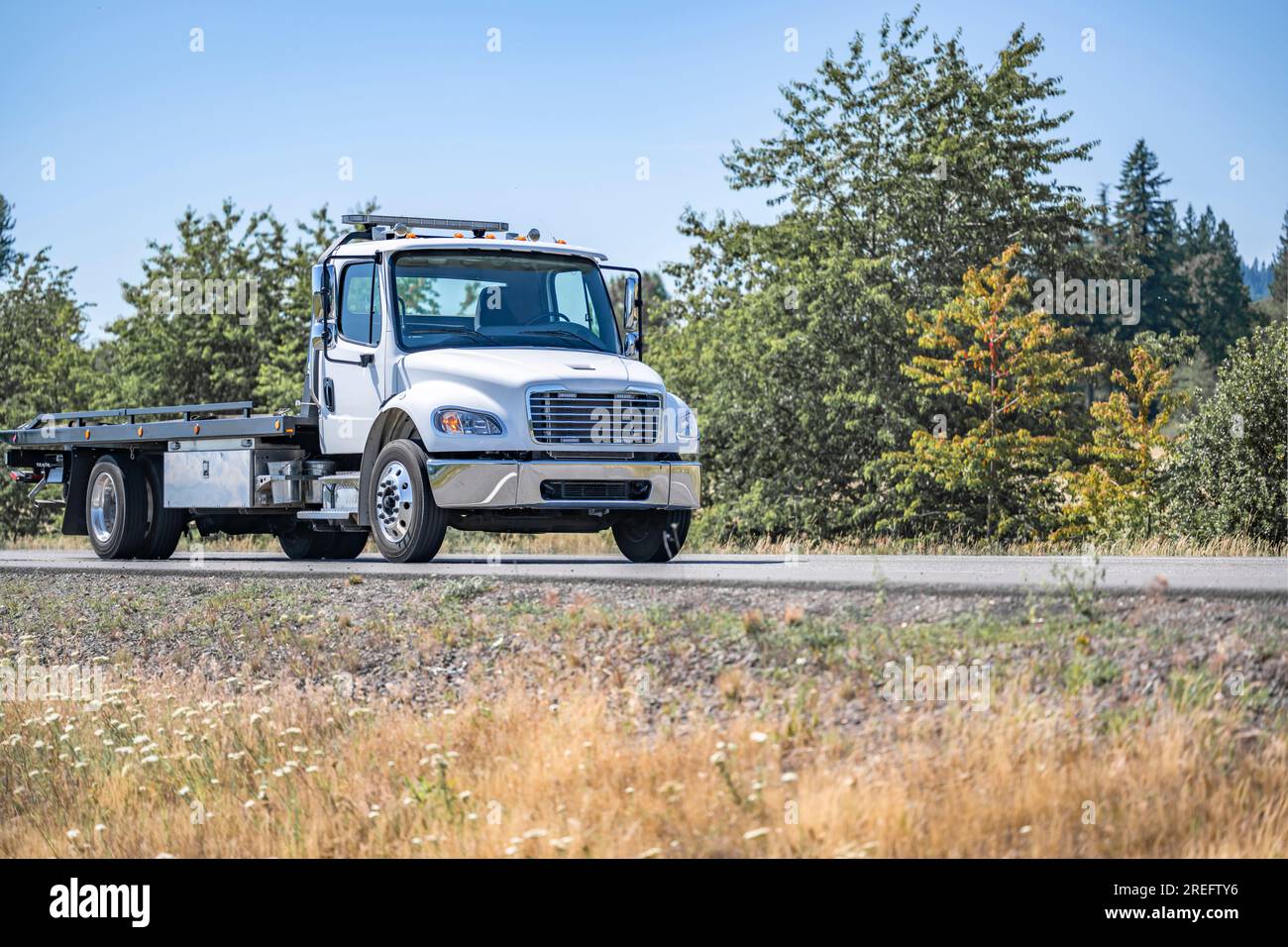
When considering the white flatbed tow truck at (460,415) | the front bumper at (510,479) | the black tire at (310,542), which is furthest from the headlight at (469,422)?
the black tire at (310,542)

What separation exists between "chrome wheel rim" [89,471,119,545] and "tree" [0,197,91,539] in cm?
2525

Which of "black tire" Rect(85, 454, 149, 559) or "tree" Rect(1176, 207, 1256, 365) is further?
"tree" Rect(1176, 207, 1256, 365)

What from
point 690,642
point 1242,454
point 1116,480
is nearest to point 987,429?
point 1116,480

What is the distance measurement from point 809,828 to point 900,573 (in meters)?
5.22

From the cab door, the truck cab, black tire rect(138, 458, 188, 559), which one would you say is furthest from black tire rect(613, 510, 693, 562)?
black tire rect(138, 458, 188, 559)

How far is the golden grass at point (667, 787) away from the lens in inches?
263

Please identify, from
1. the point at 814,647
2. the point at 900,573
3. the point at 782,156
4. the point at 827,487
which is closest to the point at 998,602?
the point at 814,647

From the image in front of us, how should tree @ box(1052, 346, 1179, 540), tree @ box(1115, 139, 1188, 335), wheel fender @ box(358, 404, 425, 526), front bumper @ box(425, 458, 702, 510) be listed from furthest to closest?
1. tree @ box(1115, 139, 1188, 335)
2. tree @ box(1052, 346, 1179, 540)
3. wheel fender @ box(358, 404, 425, 526)
4. front bumper @ box(425, 458, 702, 510)

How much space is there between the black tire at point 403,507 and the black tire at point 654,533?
6.58 feet

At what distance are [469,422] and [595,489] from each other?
4.00ft

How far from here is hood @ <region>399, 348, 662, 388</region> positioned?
13.5m

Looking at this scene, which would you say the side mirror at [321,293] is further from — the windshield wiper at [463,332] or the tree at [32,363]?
the tree at [32,363]

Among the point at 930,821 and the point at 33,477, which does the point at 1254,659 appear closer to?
the point at 930,821

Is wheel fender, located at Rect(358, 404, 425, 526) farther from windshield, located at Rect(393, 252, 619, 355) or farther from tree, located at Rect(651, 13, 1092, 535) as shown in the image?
tree, located at Rect(651, 13, 1092, 535)
